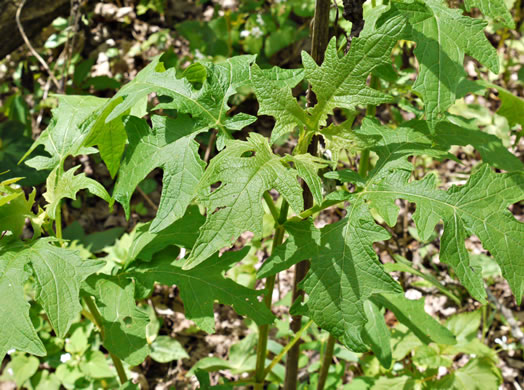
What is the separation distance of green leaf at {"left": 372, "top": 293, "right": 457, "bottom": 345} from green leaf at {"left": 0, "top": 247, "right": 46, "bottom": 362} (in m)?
1.21

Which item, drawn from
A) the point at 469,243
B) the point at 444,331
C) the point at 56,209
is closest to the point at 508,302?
the point at 469,243

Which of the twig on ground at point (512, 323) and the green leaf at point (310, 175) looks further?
the twig on ground at point (512, 323)

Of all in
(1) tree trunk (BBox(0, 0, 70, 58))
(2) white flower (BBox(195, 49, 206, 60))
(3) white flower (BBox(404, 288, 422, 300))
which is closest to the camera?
(3) white flower (BBox(404, 288, 422, 300))

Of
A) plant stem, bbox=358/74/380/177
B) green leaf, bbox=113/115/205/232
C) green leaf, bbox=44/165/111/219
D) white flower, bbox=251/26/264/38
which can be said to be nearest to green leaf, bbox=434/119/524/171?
plant stem, bbox=358/74/380/177

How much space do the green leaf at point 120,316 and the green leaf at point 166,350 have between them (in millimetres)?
1363

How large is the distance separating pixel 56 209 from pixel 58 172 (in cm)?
12

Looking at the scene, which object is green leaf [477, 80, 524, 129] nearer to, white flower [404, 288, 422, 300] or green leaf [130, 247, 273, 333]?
green leaf [130, 247, 273, 333]

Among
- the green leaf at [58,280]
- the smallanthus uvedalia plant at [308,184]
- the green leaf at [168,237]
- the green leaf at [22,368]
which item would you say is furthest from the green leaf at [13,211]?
the green leaf at [22,368]

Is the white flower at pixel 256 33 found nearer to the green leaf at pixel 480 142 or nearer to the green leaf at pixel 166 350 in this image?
the green leaf at pixel 166 350

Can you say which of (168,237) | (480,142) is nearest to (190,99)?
(168,237)

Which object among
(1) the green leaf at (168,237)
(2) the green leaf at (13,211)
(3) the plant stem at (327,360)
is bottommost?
(3) the plant stem at (327,360)

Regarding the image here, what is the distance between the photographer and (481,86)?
66.4 inches

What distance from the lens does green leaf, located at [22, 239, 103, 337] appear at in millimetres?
1286

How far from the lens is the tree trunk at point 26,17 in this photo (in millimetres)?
3516
